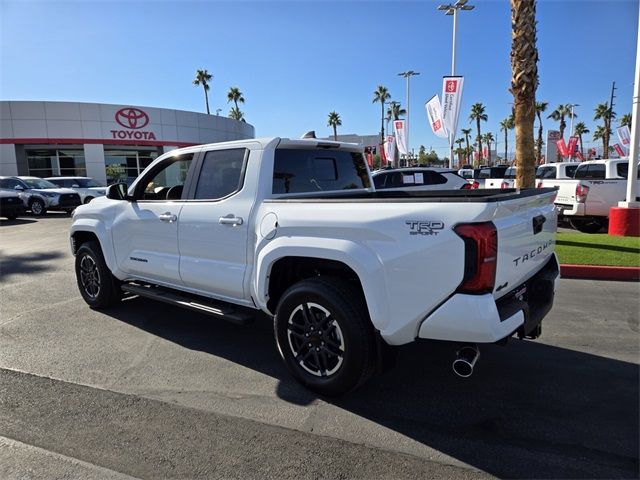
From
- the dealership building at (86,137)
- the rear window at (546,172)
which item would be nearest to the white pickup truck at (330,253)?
the rear window at (546,172)

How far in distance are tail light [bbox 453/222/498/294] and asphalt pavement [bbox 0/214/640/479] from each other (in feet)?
3.42

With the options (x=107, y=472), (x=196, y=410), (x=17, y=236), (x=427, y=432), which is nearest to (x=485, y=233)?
(x=427, y=432)

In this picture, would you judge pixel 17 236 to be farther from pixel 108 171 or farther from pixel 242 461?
pixel 108 171

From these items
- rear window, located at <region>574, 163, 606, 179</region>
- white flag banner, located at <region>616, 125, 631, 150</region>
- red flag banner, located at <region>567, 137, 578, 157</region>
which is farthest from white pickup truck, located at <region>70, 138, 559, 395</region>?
red flag banner, located at <region>567, 137, 578, 157</region>

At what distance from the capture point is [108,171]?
113 ft

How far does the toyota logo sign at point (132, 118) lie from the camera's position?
33438mm

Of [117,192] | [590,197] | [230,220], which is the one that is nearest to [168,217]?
[230,220]

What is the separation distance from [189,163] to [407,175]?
9.31 metres

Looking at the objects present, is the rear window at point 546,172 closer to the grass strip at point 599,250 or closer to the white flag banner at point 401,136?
the grass strip at point 599,250

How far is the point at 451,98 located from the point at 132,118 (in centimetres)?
2636

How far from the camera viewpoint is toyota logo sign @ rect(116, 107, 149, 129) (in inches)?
1316

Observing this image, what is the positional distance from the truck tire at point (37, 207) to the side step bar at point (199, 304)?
17.0m

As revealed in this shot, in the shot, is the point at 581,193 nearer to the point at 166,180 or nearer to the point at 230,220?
the point at 166,180

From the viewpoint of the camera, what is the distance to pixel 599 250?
804cm
